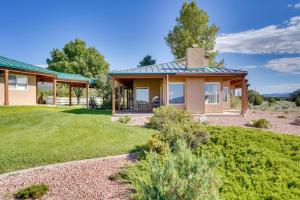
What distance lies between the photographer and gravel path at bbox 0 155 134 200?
18.2 feet

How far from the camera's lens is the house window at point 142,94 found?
21797mm

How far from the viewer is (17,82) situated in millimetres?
20312

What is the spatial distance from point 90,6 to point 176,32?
18094 mm

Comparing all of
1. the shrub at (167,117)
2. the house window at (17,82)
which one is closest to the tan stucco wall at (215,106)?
the shrub at (167,117)

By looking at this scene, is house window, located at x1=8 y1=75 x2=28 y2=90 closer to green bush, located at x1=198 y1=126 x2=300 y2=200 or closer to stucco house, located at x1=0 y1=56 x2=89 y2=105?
stucco house, located at x1=0 y1=56 x2=89 y2=105

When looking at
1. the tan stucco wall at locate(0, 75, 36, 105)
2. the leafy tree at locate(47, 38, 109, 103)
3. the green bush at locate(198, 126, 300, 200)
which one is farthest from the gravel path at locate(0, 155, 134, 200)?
the leafy tree at locate(47, 38, 109, 103)

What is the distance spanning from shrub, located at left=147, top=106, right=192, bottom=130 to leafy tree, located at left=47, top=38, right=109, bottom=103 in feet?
130

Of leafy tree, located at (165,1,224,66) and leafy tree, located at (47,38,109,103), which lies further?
leafy tree, located at (47,38,109,103)

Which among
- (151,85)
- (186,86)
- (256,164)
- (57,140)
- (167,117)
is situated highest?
(151,85)

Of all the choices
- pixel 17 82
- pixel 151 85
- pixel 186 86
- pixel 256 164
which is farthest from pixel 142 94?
pixel 256 164

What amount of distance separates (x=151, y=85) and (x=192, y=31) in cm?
1579

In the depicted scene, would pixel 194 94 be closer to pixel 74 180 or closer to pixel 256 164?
pixel 256 164

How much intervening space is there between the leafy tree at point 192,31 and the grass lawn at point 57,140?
23776 mm

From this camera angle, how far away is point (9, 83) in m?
19.7
